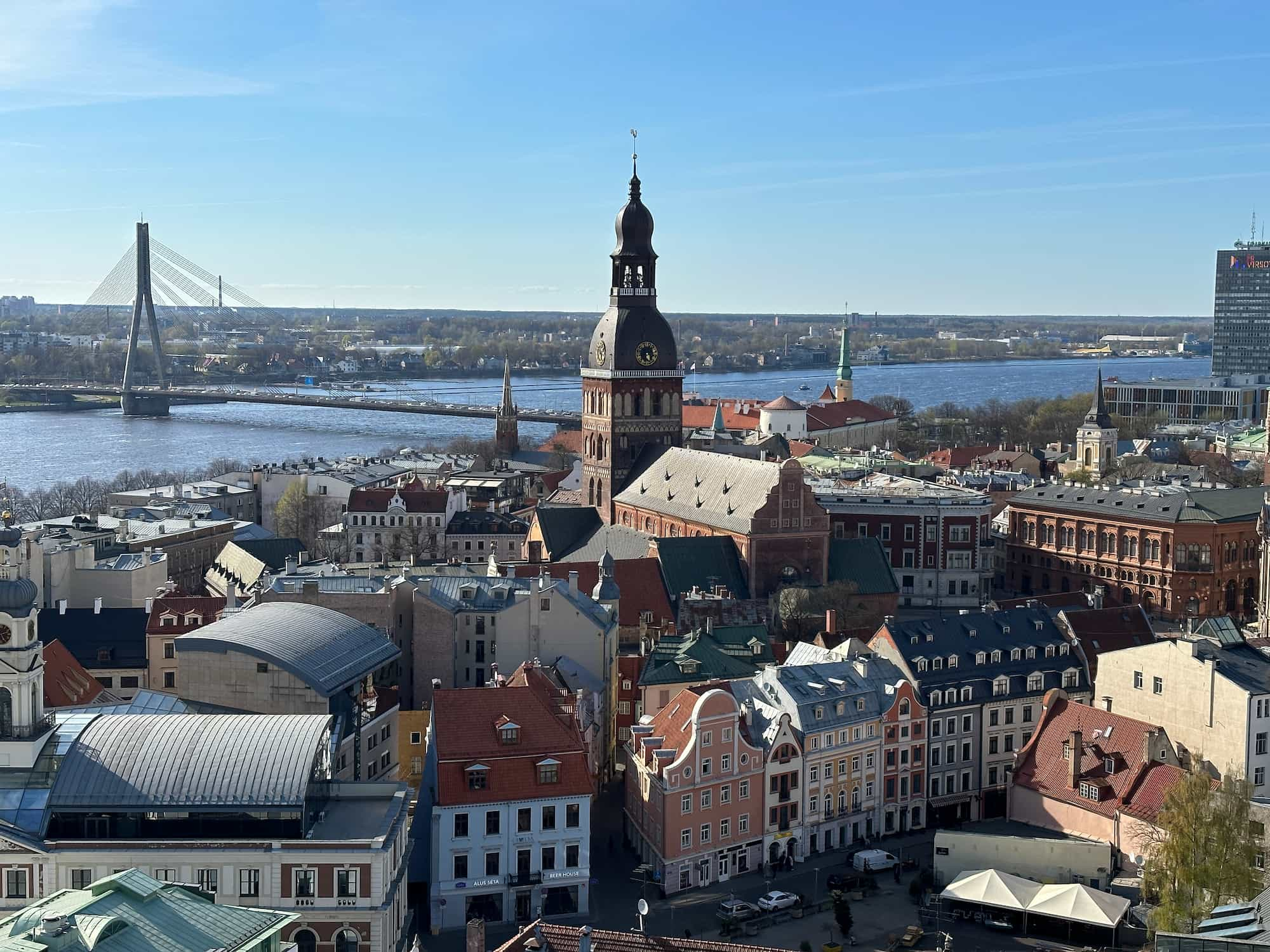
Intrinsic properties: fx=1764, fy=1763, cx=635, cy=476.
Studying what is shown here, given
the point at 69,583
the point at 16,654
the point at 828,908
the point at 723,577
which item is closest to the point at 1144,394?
the point at 723,577

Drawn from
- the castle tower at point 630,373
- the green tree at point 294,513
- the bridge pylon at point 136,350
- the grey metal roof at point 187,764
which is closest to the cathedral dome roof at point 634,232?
the castle tower at point 630,373

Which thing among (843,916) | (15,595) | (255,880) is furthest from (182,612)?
(843,916)

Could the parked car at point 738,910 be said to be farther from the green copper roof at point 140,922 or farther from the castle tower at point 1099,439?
the castle tower at point 1099,439

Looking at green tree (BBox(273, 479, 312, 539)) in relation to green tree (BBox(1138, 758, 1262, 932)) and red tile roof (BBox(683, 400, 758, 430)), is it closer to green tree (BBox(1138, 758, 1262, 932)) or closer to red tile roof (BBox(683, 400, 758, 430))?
red tile roof (BBox(683, 400, 758, 430))

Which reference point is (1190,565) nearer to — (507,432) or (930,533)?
(930,533)

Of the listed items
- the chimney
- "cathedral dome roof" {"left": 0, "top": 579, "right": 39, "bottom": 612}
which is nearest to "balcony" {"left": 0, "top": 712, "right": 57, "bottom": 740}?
"cathedral dome roof" {"left": 0, "top": 579, "right": 39, "bottom": 612}

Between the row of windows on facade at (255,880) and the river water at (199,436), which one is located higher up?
the row of windows on facade at (255,880)

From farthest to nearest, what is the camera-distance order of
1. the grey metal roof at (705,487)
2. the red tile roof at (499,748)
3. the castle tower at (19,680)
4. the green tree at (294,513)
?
the green tree at (294,513) < the grey metal roof at (705,487) < the red tile roof at (499,748) < the castle tower at (19,680)
